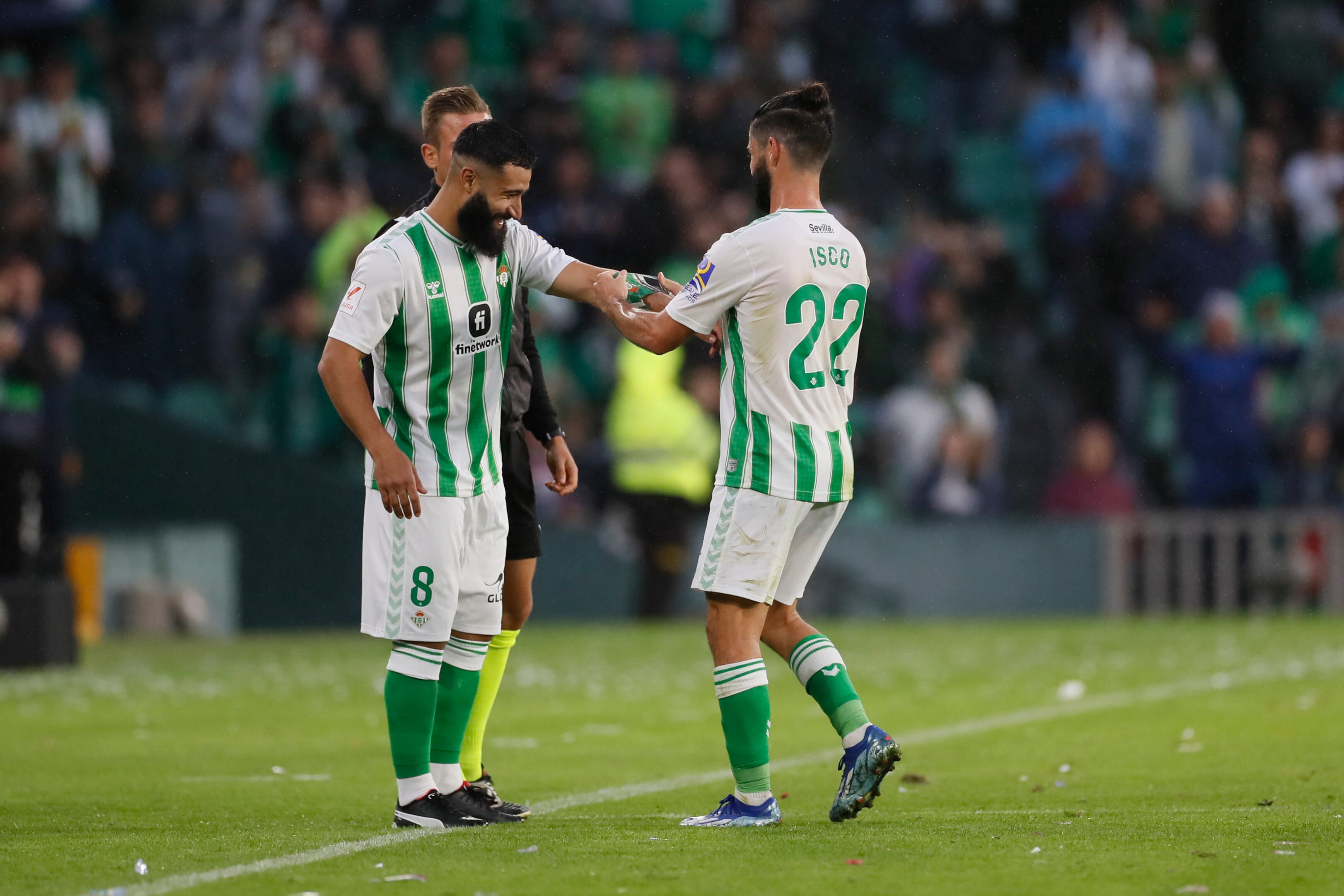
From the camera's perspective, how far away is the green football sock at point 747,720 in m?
5.99

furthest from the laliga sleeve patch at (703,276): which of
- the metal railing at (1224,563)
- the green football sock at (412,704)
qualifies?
the metal railing at (1224,563)

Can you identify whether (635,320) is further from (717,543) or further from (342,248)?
(342,248)

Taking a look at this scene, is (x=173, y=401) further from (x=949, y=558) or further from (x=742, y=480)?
(x=742, y=480)

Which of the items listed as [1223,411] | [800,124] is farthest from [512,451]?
[1223,411]

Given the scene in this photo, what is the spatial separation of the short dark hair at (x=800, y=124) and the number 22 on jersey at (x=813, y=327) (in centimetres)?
41

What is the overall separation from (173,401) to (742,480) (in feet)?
45.0

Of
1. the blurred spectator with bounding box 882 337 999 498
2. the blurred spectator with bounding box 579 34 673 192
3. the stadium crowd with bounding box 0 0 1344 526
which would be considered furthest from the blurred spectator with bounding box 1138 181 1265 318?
the blurred spectator with bounding box 579 34 673 192

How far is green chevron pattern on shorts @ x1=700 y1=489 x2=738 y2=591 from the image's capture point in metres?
6.07

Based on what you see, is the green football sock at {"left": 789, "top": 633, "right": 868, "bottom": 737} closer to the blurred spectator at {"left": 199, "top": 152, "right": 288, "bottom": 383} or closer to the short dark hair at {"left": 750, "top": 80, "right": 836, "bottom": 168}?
the short dark hair at {"left": 750, "top": 80, "right": 836, "bottom": 168}

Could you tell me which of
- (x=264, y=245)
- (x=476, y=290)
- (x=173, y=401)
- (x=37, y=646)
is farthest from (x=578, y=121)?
(x=476, y=290)

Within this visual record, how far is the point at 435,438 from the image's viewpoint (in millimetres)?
6109

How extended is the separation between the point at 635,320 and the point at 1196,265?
13.1 m

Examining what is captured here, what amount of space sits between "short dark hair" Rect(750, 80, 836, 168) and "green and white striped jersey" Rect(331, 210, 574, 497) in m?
0.95

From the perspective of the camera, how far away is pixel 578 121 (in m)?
19.5
